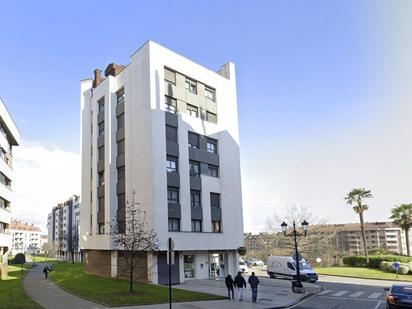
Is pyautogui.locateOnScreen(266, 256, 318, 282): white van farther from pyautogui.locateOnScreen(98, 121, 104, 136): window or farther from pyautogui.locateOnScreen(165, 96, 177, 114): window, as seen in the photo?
pyautogui.locateOnScreen(98, 121, 104, 136): window

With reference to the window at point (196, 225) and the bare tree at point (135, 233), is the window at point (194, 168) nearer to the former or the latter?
the window at point (196, 225)

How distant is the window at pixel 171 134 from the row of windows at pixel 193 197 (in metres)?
4.52

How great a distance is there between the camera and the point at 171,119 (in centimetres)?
3691

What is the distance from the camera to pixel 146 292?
85.8 ft

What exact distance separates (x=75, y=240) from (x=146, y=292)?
79.4 meters

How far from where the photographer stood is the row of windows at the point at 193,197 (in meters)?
35.5

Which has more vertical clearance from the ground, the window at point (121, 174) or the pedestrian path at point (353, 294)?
the window at point (121, 174)

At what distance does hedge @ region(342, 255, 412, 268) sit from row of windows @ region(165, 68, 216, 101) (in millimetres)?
29792

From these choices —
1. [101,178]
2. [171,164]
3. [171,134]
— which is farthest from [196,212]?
[101,178]

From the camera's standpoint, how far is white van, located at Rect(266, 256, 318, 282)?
119 ft

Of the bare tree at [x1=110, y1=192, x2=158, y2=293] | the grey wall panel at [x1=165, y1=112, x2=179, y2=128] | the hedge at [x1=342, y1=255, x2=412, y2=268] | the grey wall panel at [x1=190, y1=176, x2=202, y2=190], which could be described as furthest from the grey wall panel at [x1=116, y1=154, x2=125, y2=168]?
the hedge at [x1=342, y1=255, x2=412, y2=268]

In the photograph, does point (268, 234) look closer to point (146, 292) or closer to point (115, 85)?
point (115, 85)

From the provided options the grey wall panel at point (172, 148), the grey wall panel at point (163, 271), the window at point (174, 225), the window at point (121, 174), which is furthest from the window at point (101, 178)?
the grey wall panel at point (163, 271)

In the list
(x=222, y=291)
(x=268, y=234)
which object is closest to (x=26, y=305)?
(x=222, y=291)
